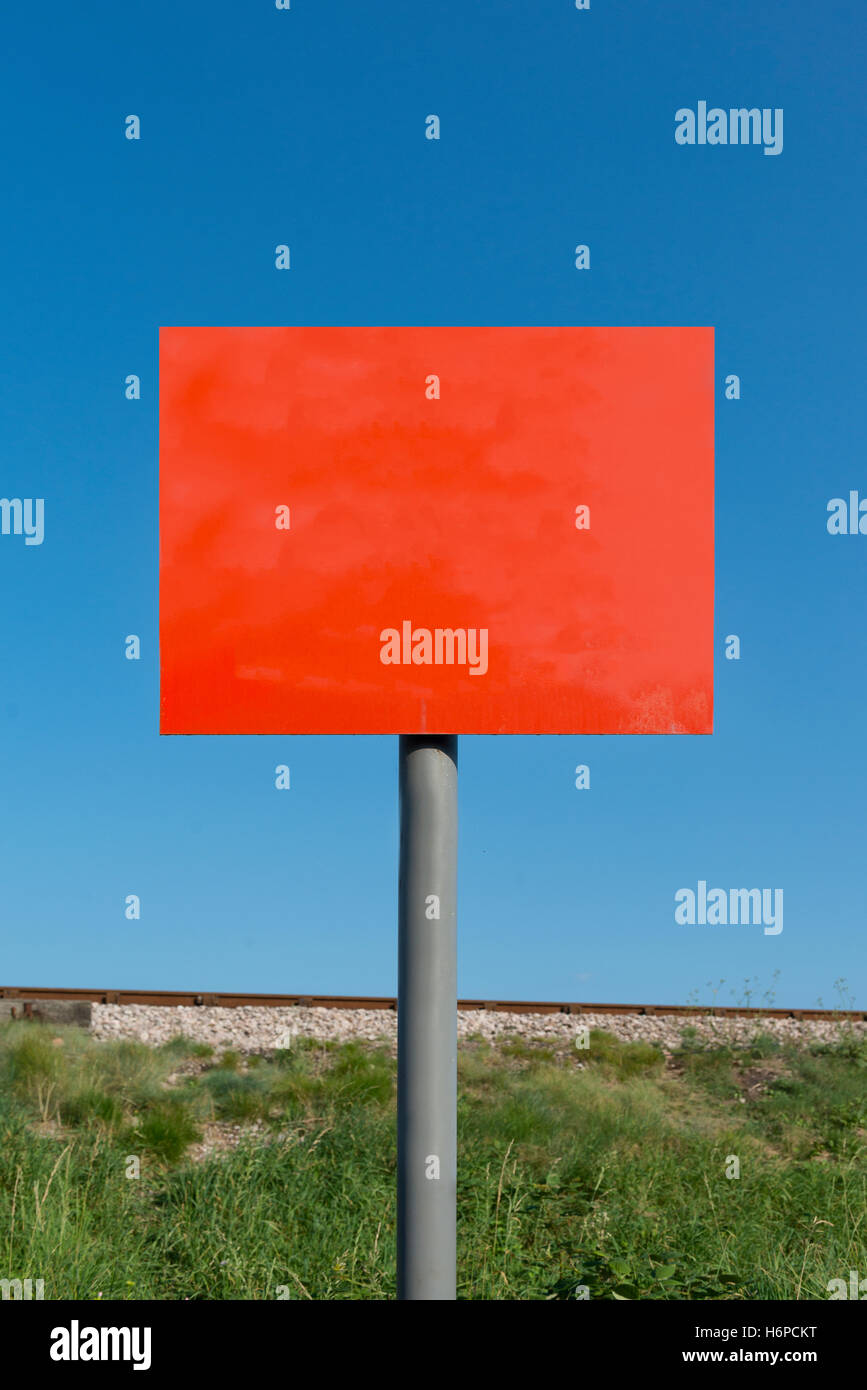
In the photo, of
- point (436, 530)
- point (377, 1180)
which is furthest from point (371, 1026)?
point (436, 530)

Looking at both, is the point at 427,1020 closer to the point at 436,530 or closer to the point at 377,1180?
the point at 436,530

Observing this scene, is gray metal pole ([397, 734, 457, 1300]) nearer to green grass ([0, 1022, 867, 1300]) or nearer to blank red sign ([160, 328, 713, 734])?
blank red sign ([160, 328, 713, 734])

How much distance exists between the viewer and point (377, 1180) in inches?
240

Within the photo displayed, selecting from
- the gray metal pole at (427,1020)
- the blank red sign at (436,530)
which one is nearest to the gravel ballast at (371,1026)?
the gray metal pole at (427,1020)

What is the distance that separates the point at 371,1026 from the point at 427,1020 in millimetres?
9403

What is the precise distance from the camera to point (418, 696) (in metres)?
3.13

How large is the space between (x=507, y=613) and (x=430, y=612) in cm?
24

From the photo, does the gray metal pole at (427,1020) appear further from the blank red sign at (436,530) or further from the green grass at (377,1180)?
the green grass at (377,1180)

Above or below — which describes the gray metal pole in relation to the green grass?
above

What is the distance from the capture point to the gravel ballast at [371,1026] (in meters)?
11.4

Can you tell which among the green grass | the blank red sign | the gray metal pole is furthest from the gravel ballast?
the blank red sign

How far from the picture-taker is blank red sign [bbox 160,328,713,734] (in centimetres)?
314

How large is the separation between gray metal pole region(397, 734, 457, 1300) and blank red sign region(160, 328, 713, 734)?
8.4 inches
